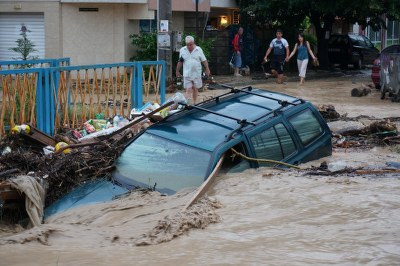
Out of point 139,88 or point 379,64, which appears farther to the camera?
point 379,64

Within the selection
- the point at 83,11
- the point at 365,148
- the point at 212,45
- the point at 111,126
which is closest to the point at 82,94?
the point at 111,126

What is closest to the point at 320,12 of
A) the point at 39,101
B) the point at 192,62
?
the point at 192,62

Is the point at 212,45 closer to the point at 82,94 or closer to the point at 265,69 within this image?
the point at 265,69

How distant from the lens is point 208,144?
7539 mm

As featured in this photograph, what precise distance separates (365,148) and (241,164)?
421 cm

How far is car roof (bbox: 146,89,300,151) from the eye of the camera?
768 centimetres

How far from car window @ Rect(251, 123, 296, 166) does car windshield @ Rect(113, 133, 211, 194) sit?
0.79 metres

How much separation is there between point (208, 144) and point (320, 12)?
21.5 m

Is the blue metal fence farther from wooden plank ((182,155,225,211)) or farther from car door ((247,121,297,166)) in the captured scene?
wooden plank ((182,155,225,211))

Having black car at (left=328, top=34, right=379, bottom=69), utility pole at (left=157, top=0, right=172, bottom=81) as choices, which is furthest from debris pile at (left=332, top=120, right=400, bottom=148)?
black car at (left=328, top=34, right=379, bottom=69)

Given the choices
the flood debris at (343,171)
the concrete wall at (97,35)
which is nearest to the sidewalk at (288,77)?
the concrete wall at (97,35)

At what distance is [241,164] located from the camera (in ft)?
25.6

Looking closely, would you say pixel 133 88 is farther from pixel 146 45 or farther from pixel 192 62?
pixel 146 45

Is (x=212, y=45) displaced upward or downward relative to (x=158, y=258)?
upward
